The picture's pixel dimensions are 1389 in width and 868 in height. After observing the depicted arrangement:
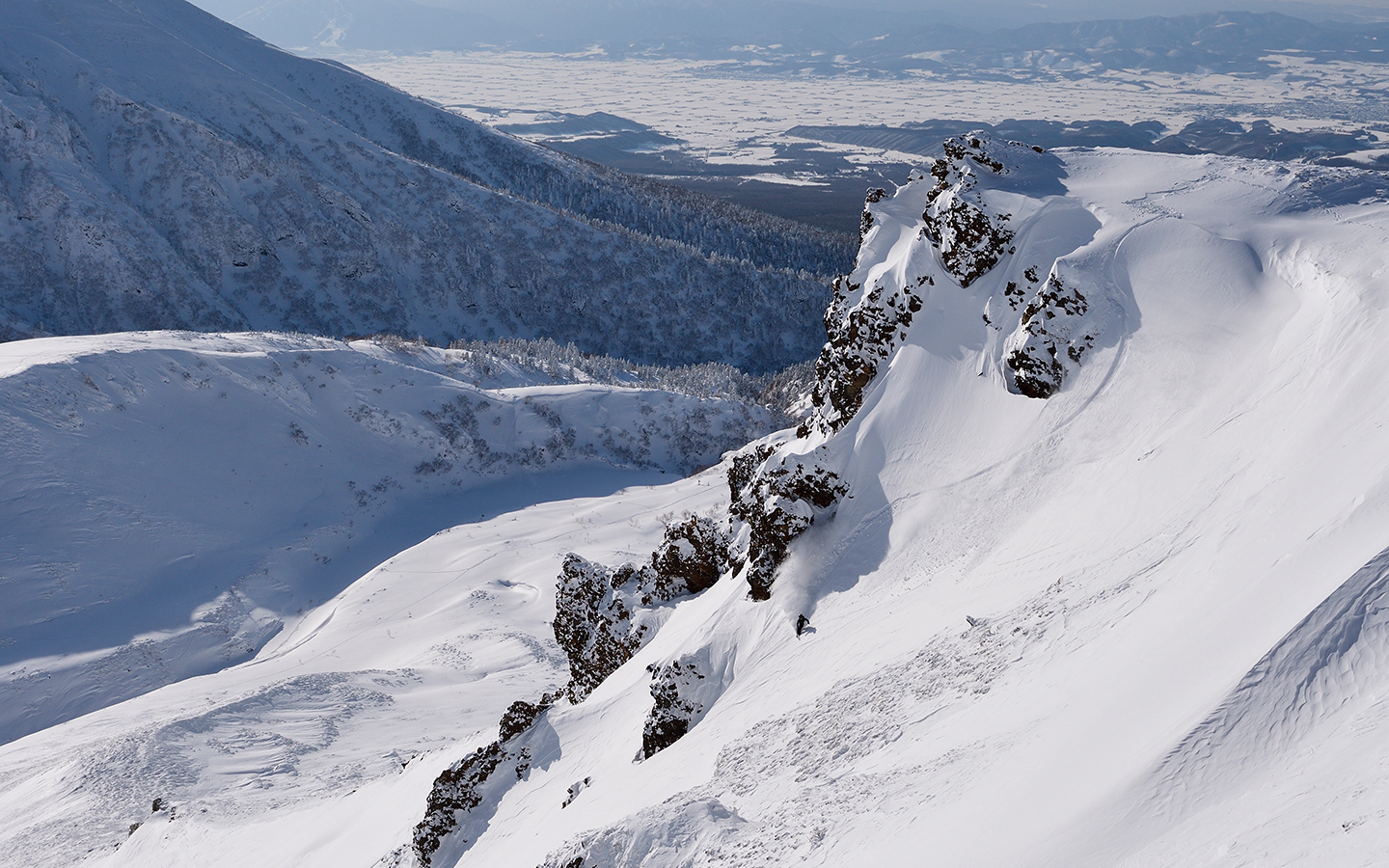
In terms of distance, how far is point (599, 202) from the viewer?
590 ft

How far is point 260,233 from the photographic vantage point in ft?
389

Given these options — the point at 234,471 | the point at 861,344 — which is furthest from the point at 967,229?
the point at 234,471

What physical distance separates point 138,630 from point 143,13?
157467 mm

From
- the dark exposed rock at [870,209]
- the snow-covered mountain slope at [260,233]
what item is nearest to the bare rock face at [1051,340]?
the dark exposed rock at [870,209]

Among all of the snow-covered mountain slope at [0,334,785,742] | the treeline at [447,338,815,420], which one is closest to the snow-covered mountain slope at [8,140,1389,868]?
the snow-covered mountain slope at [0,334,785,742]

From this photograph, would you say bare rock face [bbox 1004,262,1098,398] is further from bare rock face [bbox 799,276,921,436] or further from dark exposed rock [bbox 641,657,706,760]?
dark exposed rock [bbox 641,657,706,760]

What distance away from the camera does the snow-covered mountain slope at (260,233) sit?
103m

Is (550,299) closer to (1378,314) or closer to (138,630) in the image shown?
(138,630)

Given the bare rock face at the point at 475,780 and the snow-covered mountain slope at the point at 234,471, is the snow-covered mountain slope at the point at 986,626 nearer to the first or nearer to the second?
the bare rock face at the point at 475,780

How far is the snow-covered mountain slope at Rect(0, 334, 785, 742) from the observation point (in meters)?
42.5

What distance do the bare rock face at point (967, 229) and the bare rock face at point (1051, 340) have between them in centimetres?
256

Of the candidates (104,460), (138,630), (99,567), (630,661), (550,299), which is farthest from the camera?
(550,299)

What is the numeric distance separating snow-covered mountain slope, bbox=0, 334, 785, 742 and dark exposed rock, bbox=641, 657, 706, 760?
116ft

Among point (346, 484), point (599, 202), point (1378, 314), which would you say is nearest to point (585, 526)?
point (346, 484)
